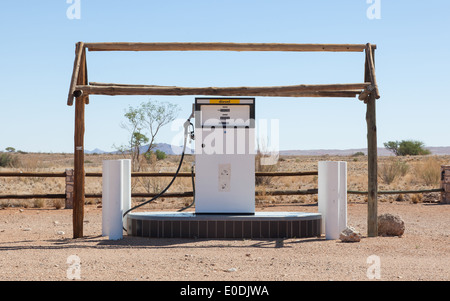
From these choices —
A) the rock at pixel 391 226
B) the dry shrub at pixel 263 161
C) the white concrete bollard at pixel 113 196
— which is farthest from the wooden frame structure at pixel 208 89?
the dry shrub at pixel 263 161

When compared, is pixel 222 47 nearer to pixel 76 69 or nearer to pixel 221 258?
pixel 76 69

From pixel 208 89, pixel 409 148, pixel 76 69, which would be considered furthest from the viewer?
pixel 409 148

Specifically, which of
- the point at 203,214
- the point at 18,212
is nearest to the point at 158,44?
the point at 203,214

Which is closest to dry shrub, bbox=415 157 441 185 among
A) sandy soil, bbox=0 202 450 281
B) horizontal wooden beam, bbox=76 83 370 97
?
sandy soil, bbox=0 202 450 281

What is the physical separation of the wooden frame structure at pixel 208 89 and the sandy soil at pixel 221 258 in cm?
84

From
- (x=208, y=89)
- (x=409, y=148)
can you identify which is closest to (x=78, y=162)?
(x=208, y=89)

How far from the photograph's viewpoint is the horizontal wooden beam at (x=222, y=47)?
10023 mm

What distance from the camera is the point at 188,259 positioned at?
732 cm

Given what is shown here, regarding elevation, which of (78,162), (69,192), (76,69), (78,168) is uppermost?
(76,69)

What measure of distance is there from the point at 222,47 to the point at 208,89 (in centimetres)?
97

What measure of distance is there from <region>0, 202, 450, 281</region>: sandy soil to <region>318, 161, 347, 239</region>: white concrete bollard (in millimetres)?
358

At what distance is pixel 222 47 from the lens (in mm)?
10055

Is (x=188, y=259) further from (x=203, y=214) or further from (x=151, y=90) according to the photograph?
(x=151, y=90)

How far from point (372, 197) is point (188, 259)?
4068 millimetres
